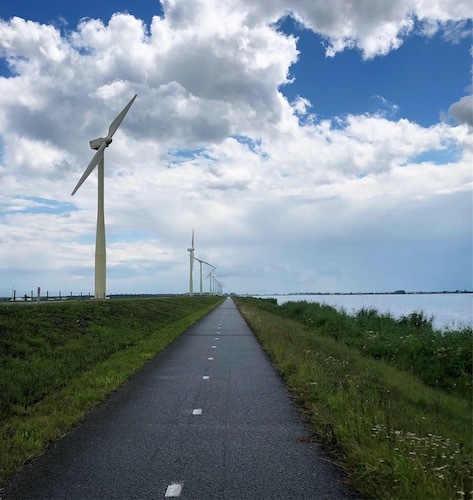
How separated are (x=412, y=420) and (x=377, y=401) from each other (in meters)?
1.04

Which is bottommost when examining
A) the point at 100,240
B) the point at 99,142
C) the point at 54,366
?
the point at 54,366

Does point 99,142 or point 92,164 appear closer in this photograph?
point 92,164

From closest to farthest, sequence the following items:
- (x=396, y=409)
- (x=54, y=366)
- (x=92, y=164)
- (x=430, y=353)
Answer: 1. (x=396, y=409)
2. (x=54, y=366)
3. (x=430, y=353)
4. (x=92, y=164)

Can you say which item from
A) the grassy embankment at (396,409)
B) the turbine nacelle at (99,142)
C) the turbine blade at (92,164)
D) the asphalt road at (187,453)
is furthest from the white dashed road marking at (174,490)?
the turbine nacelle at (99,142)

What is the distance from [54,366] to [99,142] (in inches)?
1367

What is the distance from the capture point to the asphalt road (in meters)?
5.26

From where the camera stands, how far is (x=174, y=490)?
522 centimetres

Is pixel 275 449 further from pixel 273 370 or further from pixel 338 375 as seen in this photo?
pixel 273 370

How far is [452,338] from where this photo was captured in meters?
16.8

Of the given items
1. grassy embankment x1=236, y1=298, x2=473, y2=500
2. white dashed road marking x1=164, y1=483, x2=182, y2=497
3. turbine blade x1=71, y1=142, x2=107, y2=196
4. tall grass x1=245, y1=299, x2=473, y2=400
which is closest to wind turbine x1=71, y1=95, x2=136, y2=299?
turbine blade x1=71, y1=142, x2=107, y2=196

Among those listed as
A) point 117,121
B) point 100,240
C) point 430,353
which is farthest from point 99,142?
point 430,353

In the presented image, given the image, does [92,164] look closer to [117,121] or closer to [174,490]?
[117,121]

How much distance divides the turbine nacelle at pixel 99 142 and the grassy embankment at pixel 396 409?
98.2 feet

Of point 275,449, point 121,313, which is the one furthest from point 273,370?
point 121,313
